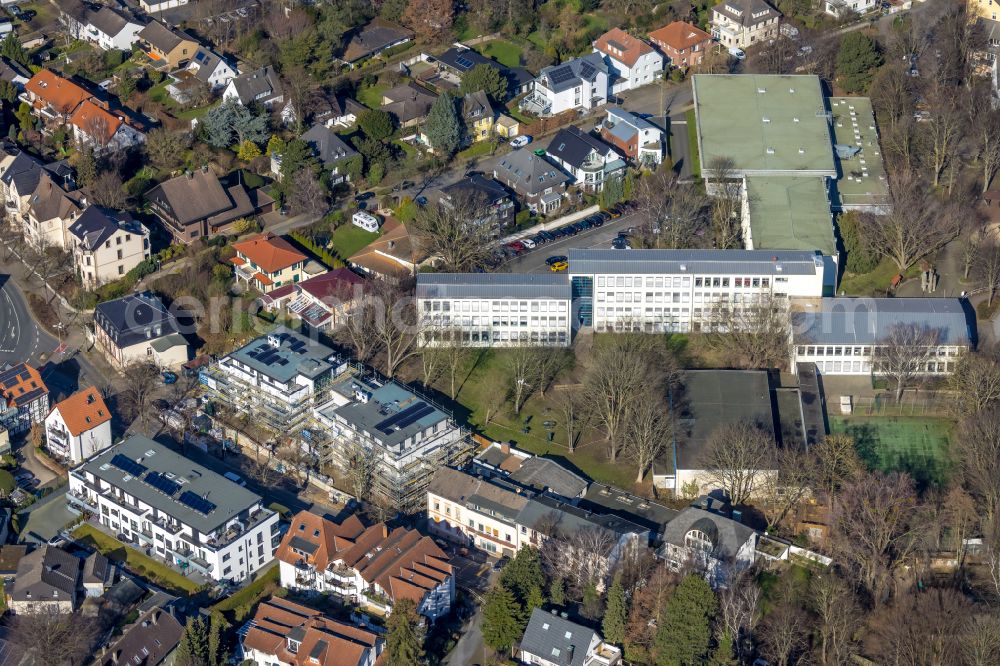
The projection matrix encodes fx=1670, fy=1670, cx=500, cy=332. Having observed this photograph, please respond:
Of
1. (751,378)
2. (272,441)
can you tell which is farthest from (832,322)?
(272,441)

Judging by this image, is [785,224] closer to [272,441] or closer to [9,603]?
[272,441]

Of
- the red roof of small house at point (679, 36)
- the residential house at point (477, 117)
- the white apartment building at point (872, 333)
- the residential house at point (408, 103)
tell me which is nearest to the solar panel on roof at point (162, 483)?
the white apartment building at point (872, 333)

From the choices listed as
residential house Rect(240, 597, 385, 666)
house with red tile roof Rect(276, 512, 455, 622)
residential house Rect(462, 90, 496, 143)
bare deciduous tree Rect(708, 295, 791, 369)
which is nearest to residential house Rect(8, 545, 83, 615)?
residential house Rect(240, 597, 385, 666)

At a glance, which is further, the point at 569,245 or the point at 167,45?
the point at 167,45

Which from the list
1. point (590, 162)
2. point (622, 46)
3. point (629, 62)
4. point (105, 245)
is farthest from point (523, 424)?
point (622, 46)

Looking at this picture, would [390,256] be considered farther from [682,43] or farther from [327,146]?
[682,43]

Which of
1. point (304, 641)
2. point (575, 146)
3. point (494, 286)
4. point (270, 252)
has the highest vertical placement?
point (575, 146)

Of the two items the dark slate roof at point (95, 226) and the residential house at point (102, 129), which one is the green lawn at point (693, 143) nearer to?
the dark slate roof at point (95, 226)

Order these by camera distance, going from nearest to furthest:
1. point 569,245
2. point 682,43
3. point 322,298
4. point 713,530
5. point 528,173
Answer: point 713,530, point 322,298, point 569,245, point 528,173, point 682,43
